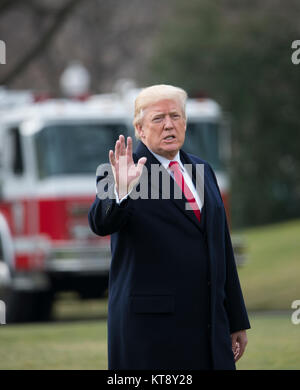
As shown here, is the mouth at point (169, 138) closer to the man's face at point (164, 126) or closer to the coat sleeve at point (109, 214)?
the man's face at point (164, 126)

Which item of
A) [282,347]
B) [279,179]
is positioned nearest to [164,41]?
[279,179]

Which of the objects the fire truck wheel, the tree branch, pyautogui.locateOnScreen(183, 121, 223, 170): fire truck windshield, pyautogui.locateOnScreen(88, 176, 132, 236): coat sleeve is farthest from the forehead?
the tree branch

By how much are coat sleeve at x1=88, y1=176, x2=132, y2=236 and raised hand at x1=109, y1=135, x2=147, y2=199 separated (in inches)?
2.0

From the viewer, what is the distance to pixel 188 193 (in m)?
5.17

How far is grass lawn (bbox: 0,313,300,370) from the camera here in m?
10.2

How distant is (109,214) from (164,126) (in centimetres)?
49

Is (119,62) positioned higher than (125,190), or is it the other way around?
(119,62)

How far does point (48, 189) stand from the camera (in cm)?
1712

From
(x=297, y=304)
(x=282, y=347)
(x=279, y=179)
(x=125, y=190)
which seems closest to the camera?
(x=125, y=190)

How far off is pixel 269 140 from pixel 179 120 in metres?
28.8

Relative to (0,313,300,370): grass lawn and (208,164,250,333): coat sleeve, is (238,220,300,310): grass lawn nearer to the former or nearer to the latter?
(0,313,300,370): grass lawn

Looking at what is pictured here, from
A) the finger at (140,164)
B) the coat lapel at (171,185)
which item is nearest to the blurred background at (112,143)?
the coat lapel at (171,185)

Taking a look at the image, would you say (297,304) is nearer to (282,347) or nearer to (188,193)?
(282,347)

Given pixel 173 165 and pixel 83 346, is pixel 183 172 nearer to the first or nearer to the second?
pixel 173 165
